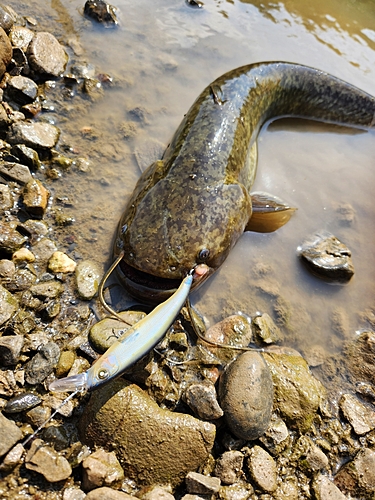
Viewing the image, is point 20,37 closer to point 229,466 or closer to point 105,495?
point 105,495

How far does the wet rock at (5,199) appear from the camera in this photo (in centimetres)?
307

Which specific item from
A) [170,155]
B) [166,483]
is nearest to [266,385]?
[166,483]

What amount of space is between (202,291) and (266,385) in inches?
38.0

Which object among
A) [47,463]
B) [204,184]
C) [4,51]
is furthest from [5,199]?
[47,463]

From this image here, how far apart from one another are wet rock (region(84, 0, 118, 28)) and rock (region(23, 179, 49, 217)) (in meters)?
3.33

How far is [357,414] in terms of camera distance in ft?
9.21

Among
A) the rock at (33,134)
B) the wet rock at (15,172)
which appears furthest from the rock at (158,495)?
the rock at (33,134)

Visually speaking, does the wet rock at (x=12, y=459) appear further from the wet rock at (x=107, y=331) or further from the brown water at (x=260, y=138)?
the brown water at (x=260, y=138)

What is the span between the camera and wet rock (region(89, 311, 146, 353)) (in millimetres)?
2467

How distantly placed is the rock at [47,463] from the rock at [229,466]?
2.95ft

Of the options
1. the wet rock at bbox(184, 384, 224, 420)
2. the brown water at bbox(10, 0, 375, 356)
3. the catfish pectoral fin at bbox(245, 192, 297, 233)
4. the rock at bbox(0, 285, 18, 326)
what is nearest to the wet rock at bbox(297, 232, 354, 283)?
the brown water at bbox(10, 0, 375, 356)

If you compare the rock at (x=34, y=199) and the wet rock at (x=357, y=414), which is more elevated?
the wet rock at (x=357, y=414)

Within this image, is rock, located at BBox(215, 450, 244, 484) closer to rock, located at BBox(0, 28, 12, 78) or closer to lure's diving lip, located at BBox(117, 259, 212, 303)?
lure's diving lip, located at BBox(117, 259, 212, 303)

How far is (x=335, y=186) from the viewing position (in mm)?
4344
